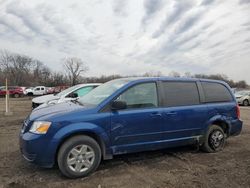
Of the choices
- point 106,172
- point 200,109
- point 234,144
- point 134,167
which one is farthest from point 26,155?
point 234,144

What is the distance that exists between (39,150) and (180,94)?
3117mm

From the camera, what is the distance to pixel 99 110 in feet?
15.6

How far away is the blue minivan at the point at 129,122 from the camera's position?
440cm

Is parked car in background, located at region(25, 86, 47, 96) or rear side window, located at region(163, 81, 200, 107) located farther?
parked car in background, located at region(25, 86, 47, 96)

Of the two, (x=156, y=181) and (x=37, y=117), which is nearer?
(x=156, y=181)

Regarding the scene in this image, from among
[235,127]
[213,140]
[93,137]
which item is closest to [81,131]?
[93,137]

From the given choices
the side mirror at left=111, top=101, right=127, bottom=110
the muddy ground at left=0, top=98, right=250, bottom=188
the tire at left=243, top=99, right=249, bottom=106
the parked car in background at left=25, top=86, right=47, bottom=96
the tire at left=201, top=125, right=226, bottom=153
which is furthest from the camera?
the parked car in background at left=25, top=86, right=47, bottom=96

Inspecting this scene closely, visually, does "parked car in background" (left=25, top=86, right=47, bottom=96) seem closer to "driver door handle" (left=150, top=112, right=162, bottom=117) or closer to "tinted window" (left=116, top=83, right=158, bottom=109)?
"tinted window" (left=116, top=83, right=158, bottom=109)

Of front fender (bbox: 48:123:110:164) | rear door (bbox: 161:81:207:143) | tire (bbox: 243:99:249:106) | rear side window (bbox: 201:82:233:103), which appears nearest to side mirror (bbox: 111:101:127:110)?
front fender (bbox: 48:123:110:164)

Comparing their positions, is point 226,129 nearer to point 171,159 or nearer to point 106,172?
point 171,159

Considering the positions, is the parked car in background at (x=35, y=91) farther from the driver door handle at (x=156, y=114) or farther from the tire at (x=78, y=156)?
the tire at (x=78, y=156)

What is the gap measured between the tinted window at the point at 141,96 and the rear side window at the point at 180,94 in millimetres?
291

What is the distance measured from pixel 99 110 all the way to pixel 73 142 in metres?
0.73

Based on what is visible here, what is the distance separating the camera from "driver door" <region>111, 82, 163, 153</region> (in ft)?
15.8
